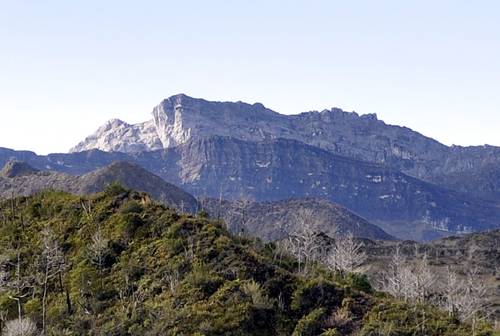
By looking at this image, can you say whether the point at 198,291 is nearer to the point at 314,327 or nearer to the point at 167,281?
the point at 167,281

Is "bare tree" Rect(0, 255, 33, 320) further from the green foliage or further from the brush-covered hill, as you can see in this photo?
the green foliage

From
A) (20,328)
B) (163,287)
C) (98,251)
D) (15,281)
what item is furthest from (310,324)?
(15,281)

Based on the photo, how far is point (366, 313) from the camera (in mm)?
70125

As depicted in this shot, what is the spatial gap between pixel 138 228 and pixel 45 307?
15224 millimetres

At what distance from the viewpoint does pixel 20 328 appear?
2603 inches

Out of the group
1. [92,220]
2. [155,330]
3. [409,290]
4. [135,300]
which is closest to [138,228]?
[92,220]

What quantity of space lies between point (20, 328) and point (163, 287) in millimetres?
15312

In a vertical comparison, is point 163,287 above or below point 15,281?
above

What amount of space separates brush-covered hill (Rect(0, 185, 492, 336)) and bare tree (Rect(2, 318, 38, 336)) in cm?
119

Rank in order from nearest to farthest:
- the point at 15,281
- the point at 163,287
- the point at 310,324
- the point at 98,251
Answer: the point at 310,324
the point at 163,287
the point at 15,281
the point at 98,251

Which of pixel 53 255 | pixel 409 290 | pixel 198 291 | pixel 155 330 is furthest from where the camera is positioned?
pixel 409 290

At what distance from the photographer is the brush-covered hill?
68562 millimetres

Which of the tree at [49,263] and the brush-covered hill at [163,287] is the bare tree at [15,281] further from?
the tree at [49,263]

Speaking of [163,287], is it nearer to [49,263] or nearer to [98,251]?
[98,251]
